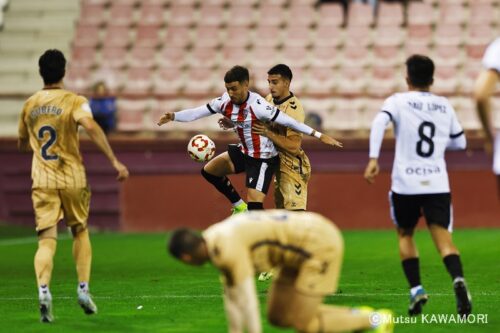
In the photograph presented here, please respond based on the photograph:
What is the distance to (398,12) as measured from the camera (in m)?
25.8

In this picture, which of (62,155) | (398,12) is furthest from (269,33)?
(62,155)

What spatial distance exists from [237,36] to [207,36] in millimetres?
668

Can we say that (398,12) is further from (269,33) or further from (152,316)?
(152,316)

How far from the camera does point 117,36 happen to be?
2636 centimetres

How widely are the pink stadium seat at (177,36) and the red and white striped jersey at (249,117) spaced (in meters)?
13.8

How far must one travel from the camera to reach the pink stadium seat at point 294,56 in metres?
24.9

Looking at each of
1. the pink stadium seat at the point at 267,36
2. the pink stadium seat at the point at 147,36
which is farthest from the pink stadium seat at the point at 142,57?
the pink stadium seat at the point at 267,36

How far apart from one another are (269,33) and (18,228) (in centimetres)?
717

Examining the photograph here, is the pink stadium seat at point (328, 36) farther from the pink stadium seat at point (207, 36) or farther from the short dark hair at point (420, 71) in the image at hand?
the short dark hair at point (420, 71)

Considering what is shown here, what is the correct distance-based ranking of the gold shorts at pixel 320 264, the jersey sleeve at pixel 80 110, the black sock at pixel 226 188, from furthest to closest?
1. the black sock at pixel 226 188
2. the jersey sleeve at pixel 80 110
3. the gold shorts at pixel 320 264

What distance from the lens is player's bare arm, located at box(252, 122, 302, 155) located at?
12.1 metres

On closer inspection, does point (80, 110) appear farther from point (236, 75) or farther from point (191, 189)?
point (191, 189)

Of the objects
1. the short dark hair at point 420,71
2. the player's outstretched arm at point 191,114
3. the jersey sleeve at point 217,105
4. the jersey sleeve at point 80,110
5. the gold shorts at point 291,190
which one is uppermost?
the short dark hair at point 420,71

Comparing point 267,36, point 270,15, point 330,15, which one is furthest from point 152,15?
point 330,15
